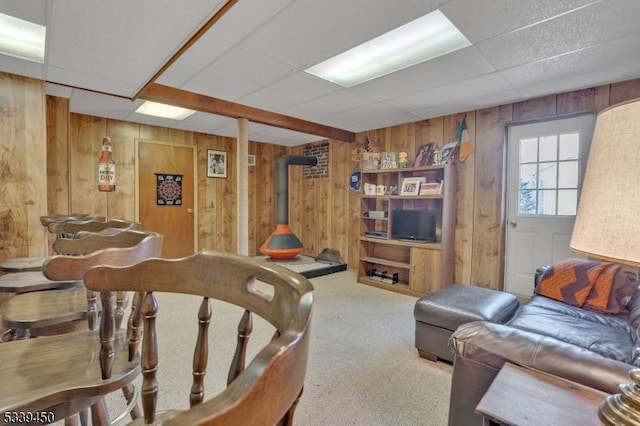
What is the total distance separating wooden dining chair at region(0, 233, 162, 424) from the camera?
80 centimetres

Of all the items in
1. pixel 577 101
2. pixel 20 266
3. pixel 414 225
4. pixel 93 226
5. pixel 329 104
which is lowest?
pixel 20 266

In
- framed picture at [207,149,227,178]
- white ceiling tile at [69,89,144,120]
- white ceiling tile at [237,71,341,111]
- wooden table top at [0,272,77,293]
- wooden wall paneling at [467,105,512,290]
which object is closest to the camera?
wooden table top at [0,272,77,293]

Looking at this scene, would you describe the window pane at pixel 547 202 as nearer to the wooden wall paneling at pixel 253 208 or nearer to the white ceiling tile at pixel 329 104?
the white ceiling tile at pixel 329 104

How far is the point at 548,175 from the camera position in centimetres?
329

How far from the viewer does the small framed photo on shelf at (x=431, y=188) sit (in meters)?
3.83

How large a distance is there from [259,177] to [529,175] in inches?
171

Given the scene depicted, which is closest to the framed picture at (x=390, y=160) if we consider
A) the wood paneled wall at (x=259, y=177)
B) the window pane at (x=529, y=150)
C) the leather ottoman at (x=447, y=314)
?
the wood paneled wall at (x=259, y=177)

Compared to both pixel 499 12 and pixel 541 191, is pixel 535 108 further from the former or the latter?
pixel 499 12

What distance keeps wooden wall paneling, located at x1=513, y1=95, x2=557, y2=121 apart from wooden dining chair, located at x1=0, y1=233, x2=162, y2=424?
3.79 m

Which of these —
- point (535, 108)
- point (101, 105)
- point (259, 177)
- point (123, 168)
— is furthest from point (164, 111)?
point (535, 108)

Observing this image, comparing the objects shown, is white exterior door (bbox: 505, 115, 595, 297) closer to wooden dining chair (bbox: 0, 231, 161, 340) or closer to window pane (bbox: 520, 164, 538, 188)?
window pane (bbox: 520, 164, 538, 188)

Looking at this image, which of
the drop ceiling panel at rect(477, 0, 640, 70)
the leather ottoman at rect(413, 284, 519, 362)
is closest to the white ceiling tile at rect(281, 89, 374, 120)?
the drop ceiling panel at rect(477, 0, 640, 70)

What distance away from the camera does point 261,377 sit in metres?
0.33

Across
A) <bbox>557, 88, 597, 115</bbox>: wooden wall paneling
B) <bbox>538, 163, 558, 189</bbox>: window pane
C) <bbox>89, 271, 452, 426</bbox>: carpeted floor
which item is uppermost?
<bbox>557, 88, 597, 115</bbox>: wooden wall paneling
